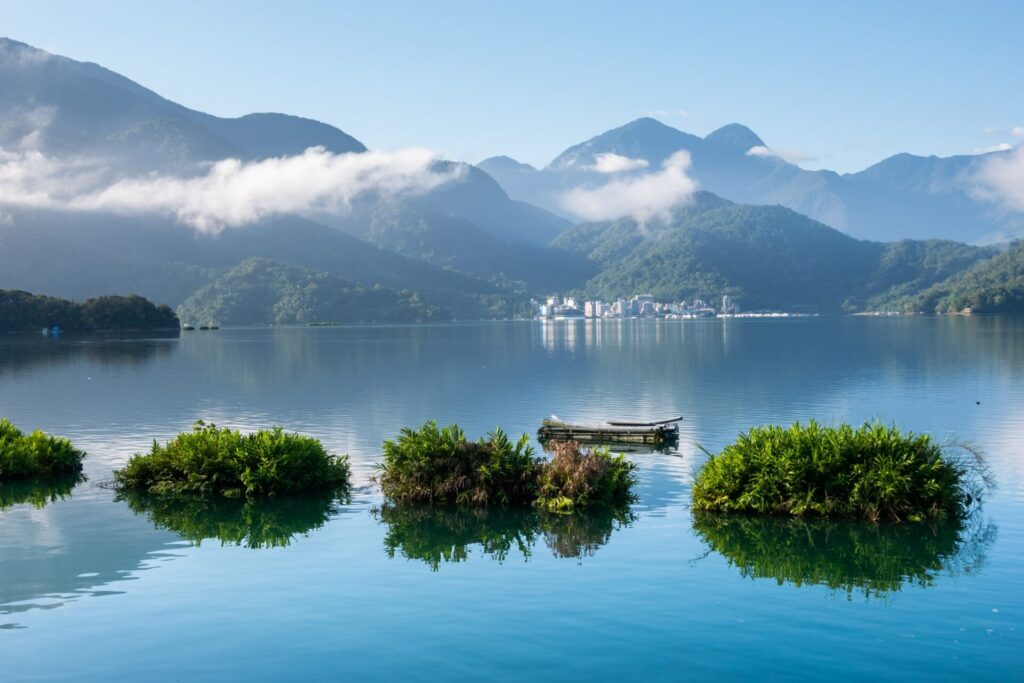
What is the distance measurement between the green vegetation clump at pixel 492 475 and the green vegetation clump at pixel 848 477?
4906mm

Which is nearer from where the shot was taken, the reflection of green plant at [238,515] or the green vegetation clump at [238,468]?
the reflection of green plant at [238,515]

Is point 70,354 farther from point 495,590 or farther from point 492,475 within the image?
point 495,590

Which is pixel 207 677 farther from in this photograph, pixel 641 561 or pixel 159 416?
pixel 159 416

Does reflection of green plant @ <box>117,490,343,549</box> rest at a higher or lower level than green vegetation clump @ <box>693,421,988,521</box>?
lower

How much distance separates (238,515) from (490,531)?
362 inches

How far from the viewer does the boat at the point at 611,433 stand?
5303 cm

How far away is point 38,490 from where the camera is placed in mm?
38156

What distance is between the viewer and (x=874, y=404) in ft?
234

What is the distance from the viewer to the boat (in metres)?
53.0

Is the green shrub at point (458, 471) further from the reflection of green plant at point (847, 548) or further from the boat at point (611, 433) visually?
the boat at point (611, 433)

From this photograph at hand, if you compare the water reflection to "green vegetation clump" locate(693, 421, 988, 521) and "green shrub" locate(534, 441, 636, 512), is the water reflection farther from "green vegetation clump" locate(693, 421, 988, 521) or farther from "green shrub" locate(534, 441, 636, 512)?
"green vegetation clump" locate(693, 421, 988, 521)

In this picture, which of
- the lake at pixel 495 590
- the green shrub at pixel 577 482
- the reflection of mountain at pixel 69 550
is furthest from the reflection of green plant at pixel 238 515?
the green shrub at pixel 577 482

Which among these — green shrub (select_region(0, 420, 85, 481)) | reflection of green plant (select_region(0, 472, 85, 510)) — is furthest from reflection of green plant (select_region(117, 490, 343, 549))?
green shrub (select_region(0, 420, 85, 481))

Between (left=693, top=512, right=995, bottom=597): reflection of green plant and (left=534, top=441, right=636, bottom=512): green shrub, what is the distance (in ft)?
11.4
